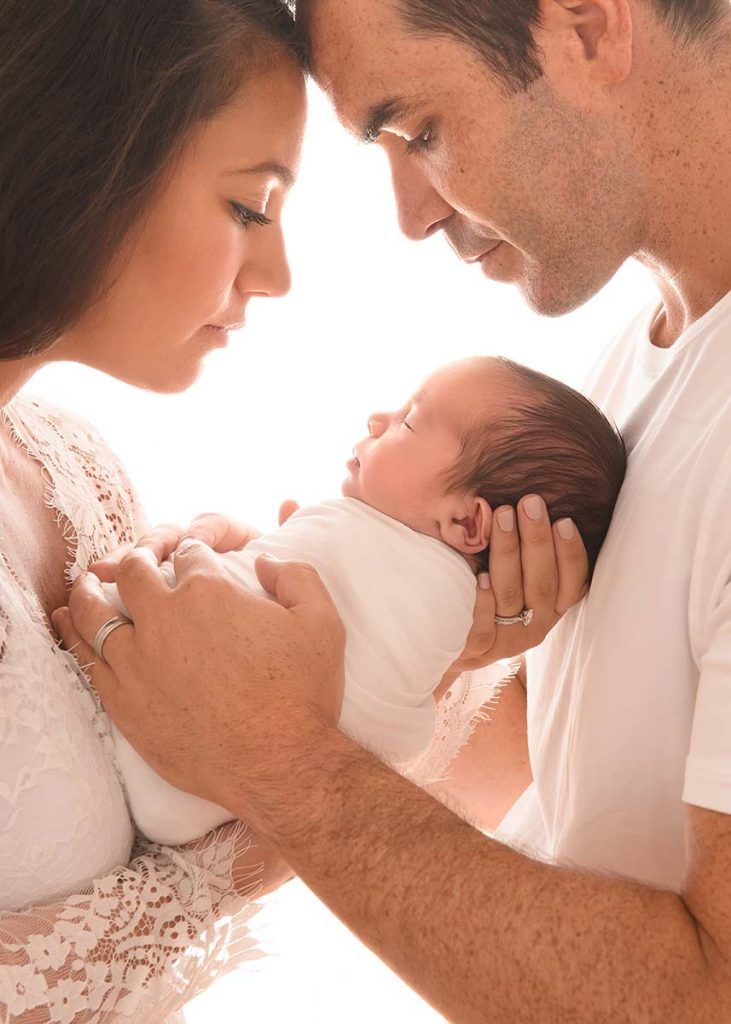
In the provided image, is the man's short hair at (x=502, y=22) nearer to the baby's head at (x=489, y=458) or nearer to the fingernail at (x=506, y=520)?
the baby's head at (x=489, y=458)

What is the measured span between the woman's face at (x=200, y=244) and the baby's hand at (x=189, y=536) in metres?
0.23

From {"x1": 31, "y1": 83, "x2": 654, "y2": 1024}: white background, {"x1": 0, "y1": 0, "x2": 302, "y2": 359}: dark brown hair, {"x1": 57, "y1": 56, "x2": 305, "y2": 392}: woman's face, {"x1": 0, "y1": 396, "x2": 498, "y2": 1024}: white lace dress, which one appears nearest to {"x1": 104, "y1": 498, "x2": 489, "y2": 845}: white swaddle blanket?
{"x1": 0, "y1": 396, "x2": 498, "y2": 1024}: white lace dress

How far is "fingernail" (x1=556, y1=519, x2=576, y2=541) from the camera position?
1690mm

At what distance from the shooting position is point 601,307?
123 inches

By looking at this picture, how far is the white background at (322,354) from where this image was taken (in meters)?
3.01

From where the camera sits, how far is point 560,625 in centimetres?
187

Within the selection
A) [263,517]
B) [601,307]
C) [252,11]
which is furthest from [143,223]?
[601,307]

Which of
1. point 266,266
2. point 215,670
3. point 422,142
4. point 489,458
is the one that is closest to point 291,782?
point 215,670

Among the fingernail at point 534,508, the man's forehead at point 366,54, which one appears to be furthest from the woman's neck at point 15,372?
the fingernail at point 534,508

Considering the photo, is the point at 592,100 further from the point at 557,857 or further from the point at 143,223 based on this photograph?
the point at 557,857

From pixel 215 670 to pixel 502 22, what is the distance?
1083 millimetres

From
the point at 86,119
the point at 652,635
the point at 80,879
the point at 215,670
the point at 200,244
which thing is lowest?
the point at 80,879

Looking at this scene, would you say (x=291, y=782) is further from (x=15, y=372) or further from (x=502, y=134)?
(x=502, y=134)

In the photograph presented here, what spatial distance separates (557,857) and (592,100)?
1181mm
